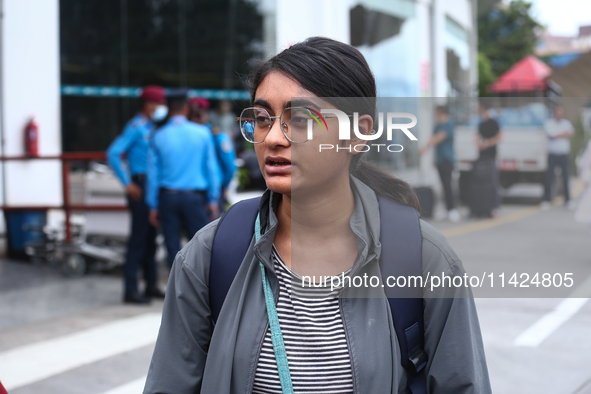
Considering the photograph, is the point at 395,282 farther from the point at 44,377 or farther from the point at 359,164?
the point at 44,377

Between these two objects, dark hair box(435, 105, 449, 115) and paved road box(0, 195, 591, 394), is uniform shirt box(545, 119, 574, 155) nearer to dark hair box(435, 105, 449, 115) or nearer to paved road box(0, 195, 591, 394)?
paved road box(0, 195, 591, 394)

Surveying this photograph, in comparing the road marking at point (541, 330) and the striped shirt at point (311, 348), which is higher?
the striped shirt at point (311, 348)

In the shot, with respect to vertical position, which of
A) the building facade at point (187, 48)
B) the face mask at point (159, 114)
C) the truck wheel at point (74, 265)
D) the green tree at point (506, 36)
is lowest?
the truck wheel at point (74, 265)

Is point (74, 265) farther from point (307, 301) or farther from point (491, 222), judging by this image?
point (307, 301)

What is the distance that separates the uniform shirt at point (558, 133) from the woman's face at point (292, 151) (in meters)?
0.71

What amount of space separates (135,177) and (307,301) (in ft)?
16.3

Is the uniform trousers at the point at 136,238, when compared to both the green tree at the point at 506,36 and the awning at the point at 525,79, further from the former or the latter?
the green tree at the point at 506,36

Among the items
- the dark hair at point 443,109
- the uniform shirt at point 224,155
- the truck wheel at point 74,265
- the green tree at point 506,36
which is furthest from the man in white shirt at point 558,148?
the green tree at point 506,36

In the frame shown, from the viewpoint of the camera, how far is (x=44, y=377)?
173 inches

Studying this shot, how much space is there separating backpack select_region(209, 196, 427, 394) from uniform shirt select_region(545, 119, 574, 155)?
23.4 inches

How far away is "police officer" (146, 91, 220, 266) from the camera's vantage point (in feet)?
19.3

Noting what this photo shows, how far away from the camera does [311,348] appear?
1.66 meters

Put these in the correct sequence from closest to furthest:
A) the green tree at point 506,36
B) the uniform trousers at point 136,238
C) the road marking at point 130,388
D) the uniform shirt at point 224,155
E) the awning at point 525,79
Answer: the road marking at point 130,388 → the uniform trousers at point 136,238 → the uniform shirt at point 224,155 → the awning at point 525,79 → the green tree at point 506,36

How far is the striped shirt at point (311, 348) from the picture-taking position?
165cm
